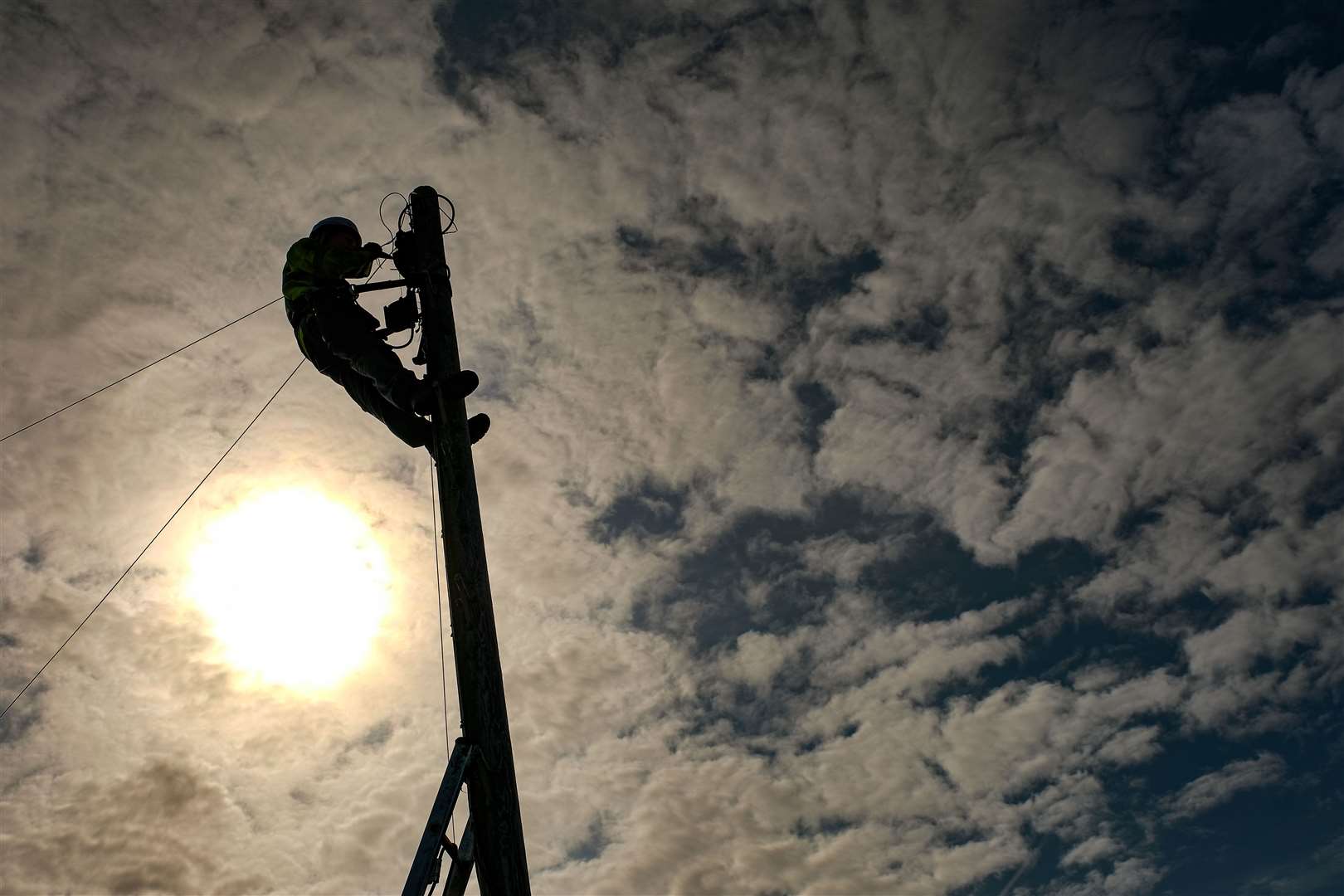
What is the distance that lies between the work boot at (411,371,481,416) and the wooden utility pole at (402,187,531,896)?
5cm

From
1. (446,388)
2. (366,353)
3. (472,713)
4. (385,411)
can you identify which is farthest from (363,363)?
(472,713)

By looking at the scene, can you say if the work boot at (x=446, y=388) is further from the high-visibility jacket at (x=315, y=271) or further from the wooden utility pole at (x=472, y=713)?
the high-visibility jacket at (x=315, y=271)

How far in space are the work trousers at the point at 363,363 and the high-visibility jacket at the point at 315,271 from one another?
0.12m

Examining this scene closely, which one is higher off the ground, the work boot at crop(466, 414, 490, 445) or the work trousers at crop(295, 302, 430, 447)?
the work trousers at crop(295, 302, 430, 447)

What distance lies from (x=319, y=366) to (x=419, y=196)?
1552 mm

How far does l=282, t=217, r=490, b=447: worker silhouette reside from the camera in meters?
5.11

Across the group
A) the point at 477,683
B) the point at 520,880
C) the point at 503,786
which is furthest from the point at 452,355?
the point at 520,880

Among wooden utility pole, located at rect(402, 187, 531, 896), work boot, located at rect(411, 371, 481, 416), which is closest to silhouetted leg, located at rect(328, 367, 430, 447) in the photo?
work boot, located at rect(411, 371, 481, 416)

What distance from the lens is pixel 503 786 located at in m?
3.41

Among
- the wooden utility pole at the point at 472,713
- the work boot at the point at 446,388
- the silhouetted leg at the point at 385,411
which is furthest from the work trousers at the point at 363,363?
the wooden utility pole at the point at 472,713

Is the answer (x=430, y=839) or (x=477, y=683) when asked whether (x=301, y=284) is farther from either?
(x=430, y=839)

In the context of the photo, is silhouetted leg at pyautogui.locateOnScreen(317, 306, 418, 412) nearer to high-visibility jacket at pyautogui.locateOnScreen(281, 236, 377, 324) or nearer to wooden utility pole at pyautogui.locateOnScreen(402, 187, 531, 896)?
high-visibility jacket at pyautogui.locateOnScreen(281, 236, 377, 324)

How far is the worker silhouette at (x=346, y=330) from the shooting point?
5105 mm

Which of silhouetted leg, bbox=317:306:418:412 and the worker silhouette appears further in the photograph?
the worker silhouette
